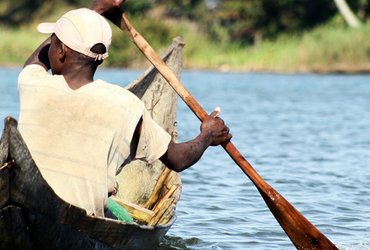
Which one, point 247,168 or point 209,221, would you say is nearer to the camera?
point 247,168

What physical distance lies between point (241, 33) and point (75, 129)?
38964 mm

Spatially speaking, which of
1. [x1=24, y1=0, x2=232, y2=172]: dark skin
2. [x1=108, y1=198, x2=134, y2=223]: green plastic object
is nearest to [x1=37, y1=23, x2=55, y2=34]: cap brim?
[x1=24, y1=0, x2=232, y2=172]: dark skin

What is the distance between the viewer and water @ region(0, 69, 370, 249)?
7.84 m

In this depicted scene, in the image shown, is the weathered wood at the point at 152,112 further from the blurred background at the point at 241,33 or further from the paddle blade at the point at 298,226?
the blurred background at the point at 241,33

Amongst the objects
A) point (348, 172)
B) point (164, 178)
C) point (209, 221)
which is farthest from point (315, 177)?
point (164, 178)

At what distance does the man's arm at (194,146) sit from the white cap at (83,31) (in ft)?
2.00

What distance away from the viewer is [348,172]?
35.8 ft

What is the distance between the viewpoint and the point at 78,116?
4.85 meters

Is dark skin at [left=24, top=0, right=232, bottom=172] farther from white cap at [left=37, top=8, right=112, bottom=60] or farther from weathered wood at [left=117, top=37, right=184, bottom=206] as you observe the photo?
weathered wood at [left=117, top=37, right=184, bottom=206]

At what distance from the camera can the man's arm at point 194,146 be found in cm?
516

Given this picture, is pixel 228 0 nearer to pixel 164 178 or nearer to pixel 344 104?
pixel 344 104

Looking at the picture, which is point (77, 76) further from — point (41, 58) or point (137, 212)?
point (137, 212)

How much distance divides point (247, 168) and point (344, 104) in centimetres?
1581

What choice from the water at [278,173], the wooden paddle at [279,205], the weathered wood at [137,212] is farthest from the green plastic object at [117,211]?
the water at [278,173]
